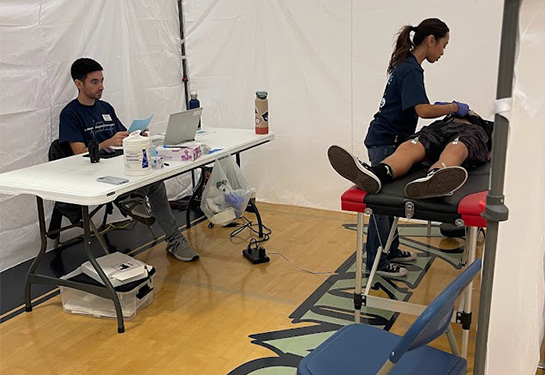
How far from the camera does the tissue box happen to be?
2.97 metres

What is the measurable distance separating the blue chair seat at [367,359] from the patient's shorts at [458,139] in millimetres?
1218

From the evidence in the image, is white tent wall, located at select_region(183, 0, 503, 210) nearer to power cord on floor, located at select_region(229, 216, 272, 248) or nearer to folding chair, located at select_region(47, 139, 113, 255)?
power cord on floor, located at select_region(229, 216, 272, 248)

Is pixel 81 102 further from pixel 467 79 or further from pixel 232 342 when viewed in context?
pixel 467 79

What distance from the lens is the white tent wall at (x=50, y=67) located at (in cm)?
335

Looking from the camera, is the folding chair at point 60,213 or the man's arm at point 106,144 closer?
the man's arm at point 106,144

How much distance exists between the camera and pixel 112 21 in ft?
13.0

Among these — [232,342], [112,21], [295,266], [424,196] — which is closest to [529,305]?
[424,196]

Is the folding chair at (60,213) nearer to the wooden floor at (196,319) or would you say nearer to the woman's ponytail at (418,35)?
the wooden floor at (196,319)

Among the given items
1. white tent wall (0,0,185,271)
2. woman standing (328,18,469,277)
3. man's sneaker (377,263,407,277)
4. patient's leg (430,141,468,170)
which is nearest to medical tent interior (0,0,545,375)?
white tent wall (0,0,185,271)

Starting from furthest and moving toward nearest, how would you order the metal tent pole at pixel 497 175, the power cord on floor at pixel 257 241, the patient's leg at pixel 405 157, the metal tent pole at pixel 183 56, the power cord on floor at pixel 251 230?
the metal tent pole at pixel 183 56, the power cord on floor at pixel 251 230, the power cord on floor at pixel 257 241, the patient's leg at pixel 405 157, the metal tent pole at pixel 497 175

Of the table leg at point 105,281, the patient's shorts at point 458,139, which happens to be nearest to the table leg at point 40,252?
the table leg at point 105,281

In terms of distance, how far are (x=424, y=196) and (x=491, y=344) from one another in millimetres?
945

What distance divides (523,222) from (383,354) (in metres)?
0.59

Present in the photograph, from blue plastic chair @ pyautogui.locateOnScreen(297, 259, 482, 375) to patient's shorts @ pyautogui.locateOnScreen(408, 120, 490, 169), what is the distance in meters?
1.13
